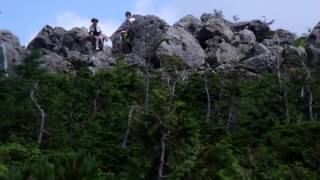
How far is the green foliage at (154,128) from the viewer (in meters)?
14.4

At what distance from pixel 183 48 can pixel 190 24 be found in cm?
607

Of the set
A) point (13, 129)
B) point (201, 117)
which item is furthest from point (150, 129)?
point (201, 117)

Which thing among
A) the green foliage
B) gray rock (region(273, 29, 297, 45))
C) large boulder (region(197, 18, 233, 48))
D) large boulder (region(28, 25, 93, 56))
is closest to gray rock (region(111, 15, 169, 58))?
large boulder (region(28, 25, 93, 56))

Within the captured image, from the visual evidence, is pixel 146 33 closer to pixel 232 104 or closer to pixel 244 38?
pixel 244 38

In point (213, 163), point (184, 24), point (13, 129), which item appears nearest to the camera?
point (213, 163)

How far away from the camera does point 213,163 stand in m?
14.9

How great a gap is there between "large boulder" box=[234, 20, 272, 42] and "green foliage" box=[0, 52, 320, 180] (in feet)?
37.7

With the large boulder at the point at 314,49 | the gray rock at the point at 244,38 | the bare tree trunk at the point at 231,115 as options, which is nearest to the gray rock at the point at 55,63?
the gray rock at the point at 244,38

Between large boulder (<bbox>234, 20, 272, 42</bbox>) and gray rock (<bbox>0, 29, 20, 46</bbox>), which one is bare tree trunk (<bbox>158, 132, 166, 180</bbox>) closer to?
gray rock (<bbox>0, 29, 20, 46</bbox>)

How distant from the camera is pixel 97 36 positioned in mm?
36875

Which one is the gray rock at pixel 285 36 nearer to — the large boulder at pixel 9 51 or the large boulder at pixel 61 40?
the large boulder at pixel 61 40

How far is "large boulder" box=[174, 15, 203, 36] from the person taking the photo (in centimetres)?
3907

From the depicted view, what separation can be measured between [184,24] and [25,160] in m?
23.2

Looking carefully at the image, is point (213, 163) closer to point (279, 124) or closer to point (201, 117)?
point (279, 124)
